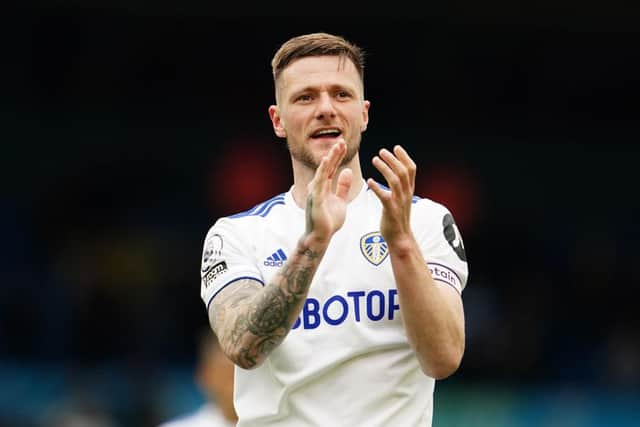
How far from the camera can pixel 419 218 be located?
194 inches

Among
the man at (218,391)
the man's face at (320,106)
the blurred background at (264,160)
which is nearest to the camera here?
the man's face at (320,106)

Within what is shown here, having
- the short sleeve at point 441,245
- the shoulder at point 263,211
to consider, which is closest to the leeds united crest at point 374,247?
the short sleeve at point 441,245

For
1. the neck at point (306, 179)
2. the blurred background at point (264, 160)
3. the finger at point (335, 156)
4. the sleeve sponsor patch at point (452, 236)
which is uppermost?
the blurred background at point (264, 160)

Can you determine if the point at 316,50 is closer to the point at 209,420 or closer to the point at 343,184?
the point at 343,184

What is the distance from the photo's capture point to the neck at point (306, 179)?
4977mm

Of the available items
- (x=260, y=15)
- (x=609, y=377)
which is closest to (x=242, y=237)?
(x=609, y=377)

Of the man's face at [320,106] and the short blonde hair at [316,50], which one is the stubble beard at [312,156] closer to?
the man's face at [320,106]

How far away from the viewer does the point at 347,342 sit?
15.5 feet

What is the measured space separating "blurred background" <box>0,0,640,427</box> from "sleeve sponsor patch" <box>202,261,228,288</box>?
34.7 feet

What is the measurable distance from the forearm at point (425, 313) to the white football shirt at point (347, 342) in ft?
0.89

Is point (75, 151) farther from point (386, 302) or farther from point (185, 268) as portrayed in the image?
point (386, 302)

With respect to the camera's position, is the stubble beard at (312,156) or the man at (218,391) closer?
the stubble beard at (312,156)

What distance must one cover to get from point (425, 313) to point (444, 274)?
1.28ft

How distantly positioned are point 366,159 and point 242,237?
12056 mm
